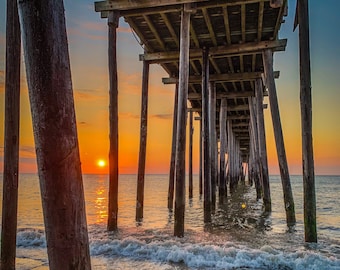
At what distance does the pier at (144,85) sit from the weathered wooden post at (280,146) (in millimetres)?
24

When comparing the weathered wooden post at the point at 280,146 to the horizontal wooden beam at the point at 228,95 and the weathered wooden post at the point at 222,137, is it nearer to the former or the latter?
the horizontal wooden beam at the point at 228,95

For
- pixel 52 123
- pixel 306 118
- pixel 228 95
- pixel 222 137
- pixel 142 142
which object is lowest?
pixel 52 123

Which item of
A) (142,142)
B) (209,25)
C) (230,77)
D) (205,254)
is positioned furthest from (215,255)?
(230,77)

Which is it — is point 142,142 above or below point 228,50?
below

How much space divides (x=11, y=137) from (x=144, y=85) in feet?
17.1

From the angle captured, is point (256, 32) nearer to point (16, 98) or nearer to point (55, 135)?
point (16, 98)

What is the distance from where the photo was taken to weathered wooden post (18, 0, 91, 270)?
53.6 inches

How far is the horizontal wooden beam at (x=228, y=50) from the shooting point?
27.3 ft

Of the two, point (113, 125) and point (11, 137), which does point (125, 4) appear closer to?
point (113, 125)

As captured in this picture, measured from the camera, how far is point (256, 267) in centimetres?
472

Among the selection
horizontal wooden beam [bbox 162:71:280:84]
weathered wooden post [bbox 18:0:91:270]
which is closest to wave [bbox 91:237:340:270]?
weathered wooden post [bbox 18:0:91:270]

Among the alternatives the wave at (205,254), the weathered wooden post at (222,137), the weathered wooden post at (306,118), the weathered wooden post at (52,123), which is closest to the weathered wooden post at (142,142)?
the wave at (205,254)

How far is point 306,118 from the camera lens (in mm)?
5125

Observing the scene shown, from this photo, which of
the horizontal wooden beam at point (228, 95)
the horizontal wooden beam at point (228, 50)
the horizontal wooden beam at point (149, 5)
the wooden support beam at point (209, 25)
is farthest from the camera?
the horizontal wooden beam at point (228, 95)
